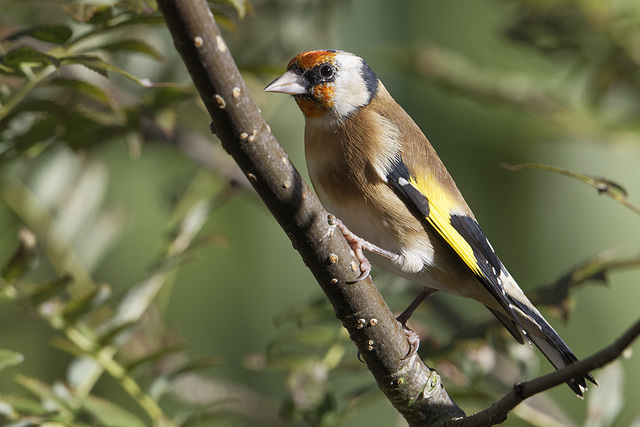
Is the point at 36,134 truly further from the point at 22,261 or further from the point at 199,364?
the point at 199,364

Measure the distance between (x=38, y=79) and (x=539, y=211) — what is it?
4397 millimetres

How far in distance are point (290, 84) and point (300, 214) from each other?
0.77 m

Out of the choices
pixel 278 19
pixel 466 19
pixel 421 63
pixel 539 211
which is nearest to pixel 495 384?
pixel 421 63

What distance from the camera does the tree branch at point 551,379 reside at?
0.94 meters

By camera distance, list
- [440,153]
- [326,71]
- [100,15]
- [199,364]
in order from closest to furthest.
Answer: [100,15] < [199,364] < [326,71] < [440,153]

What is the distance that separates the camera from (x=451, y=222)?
6.36 feet

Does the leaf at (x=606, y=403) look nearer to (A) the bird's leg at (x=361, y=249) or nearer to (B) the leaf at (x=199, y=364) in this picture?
(A) the bird's leg at (x=361, y=249)

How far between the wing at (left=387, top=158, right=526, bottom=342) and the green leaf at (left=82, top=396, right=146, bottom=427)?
88 centimetres

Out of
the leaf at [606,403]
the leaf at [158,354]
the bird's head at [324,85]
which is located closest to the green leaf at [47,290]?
the leaf at [158,354]

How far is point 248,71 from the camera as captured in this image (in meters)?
1.93

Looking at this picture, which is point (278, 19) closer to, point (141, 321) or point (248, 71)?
point (248, 71)

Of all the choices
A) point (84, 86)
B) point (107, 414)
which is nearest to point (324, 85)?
point (84, 86)

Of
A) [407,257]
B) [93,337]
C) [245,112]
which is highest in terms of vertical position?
[245,112]

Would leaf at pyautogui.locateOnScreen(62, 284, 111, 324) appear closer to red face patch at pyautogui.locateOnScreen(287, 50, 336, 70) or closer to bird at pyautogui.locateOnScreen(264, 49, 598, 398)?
bird at pyautogui.locateOnScreen(264, 49, 598, 398)
